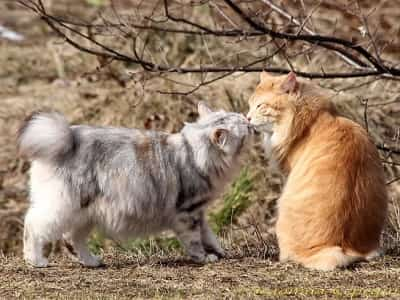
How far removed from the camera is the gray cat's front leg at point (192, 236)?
5.70 metres

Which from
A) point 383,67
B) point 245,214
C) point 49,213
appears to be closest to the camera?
point 49,213

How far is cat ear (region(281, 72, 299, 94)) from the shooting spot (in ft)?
19.0

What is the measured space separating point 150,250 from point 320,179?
1740mm

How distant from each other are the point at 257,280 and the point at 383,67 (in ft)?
6.81

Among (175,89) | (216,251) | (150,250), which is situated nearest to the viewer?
(216,251)

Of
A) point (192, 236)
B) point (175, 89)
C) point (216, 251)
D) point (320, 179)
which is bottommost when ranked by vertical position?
point (216, 251)

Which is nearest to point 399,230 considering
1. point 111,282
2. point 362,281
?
point 362,281

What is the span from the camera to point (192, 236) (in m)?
5.73

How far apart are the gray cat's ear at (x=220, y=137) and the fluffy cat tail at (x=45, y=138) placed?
0.95m

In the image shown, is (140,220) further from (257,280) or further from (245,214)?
(245,214)

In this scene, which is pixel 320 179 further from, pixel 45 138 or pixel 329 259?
pixel 45 138

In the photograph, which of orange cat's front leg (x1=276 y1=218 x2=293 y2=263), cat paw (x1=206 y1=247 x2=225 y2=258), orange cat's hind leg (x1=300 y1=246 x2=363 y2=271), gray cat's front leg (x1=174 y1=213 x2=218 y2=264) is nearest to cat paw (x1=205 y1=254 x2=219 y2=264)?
gray cat's front leg (x1=174 y1=213 x2=218 y2=264)

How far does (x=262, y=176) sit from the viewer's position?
32.0 feet

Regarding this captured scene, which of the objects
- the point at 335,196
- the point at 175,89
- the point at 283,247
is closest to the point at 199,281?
the point at 283,247
